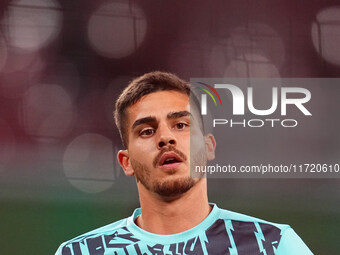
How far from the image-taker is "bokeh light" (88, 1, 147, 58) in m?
1.77

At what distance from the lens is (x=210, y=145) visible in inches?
66.6

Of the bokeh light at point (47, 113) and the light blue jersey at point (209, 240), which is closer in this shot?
the light blue jersey at point (209, 240)

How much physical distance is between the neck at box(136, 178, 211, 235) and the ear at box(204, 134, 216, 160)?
9 centimetres

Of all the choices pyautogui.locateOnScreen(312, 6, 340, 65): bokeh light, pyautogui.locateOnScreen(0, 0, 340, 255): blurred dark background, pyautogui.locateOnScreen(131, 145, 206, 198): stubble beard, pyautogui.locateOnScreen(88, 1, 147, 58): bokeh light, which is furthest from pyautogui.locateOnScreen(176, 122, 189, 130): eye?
pyautogui.locateOnScreen(312, 6, 340, 65): bokeh light

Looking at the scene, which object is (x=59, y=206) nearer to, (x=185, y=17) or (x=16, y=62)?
(x=16, y=62)

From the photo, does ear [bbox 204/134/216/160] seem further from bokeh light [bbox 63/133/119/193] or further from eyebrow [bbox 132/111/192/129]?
bokeh light [bbox 63/133/119/193]

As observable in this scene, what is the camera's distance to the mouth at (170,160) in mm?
1594

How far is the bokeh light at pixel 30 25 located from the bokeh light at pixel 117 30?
15 centimetres

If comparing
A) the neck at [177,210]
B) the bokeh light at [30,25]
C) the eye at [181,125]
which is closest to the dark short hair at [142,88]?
the eye at [181,125]

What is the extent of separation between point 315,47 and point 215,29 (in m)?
0.37

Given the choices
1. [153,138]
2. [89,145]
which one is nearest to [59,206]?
[89,145]

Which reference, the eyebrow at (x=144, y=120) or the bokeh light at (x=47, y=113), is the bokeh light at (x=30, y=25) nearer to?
the bokeh light at (x=47, y=113)

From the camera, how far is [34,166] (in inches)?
69.7

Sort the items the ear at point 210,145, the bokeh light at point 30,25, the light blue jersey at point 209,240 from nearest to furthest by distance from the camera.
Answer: the light blue jersey at point 209,240, the ear at point 210,145, the bokeh light at point 30,25
